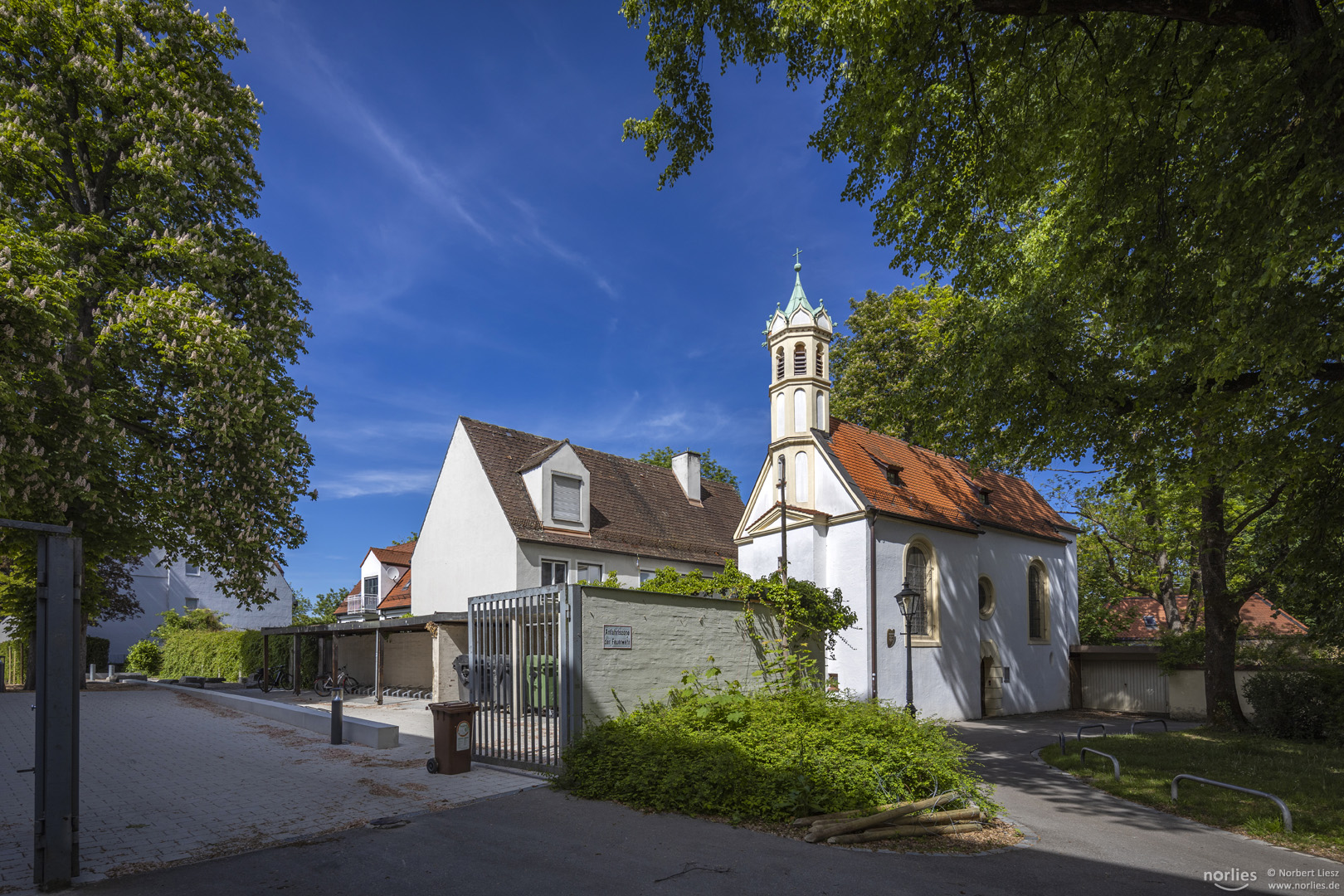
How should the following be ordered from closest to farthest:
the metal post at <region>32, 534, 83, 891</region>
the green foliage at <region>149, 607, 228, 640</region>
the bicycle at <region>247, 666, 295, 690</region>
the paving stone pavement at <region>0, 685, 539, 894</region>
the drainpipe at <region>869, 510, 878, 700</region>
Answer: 1. the metal post at <region>32, 534, 83, 891</region>
2. the paving stone pavement at <region>0, 685, 539, 894</region>
3. the drainpipe at <region>869, 510, 878, 700</region>
4. the bicycle at <region>247, 666, 295, 690</region>
5. the green foliage at <region>149, 607, 228, 640</region>

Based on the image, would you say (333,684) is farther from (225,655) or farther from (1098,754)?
(1098,754)

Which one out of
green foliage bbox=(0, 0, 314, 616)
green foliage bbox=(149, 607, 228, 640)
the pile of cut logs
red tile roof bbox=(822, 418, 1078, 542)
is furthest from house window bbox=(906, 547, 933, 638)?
green foliage bbox=(149, 607, 228, 640)

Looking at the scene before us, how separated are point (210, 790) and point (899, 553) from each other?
1724cm

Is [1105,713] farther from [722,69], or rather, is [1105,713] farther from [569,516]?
[722,69]

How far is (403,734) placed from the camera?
1538 centimetres

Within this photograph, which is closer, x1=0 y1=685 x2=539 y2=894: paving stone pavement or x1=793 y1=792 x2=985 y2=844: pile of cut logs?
x1=0 y1=685 x2=539 y2=894: paving stone pavement

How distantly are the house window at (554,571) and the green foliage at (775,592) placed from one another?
884 centimetres

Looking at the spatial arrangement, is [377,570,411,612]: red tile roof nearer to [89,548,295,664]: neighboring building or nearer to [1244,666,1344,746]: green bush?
[89,548,295,664]: neighboring building

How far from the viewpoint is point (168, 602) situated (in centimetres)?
4609

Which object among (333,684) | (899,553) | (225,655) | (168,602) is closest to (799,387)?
(899,553)

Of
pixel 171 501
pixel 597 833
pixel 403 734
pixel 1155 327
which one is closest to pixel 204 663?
pixel 171 501

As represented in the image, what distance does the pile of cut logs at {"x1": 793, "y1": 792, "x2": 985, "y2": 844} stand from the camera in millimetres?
7582

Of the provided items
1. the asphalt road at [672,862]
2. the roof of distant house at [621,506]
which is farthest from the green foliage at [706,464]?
the asphalt road at [672,862]

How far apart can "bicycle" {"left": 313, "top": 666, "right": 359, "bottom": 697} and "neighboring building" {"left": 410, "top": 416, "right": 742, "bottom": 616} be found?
10.9 ft
